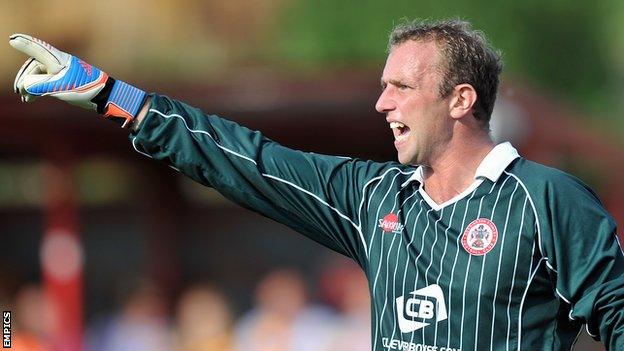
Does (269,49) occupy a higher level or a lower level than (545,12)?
lower

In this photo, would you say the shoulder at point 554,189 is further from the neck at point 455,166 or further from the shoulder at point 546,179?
the neck at point 455,166

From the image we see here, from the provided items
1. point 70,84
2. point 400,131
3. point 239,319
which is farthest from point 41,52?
point 239,319

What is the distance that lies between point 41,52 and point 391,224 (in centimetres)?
119

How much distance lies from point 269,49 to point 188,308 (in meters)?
11.0

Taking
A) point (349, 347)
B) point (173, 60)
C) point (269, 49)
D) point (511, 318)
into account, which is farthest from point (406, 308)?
point (269, 49)

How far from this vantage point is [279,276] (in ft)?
30.5

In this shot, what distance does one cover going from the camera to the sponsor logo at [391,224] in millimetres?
3457

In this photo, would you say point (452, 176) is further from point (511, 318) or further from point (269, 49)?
point (269, 49)

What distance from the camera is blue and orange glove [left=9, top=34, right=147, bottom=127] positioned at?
3.42m

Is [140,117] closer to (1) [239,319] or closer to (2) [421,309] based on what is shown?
(2) [421,309]

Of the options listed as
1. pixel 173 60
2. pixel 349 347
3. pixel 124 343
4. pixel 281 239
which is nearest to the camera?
pixel 349 347

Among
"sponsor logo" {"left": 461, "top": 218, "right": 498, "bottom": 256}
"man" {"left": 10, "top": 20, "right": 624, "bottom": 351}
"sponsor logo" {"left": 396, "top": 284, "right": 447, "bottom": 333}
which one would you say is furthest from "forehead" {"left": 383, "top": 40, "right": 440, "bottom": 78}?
"sponsor logo" {"left": 396, "top": 284, "right": 447, "bottom": 333}

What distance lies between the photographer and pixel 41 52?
3414 mm

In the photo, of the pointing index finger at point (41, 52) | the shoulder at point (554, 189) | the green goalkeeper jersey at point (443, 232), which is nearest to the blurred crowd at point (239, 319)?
the green goalkeeper jersey at point (443, 232)
